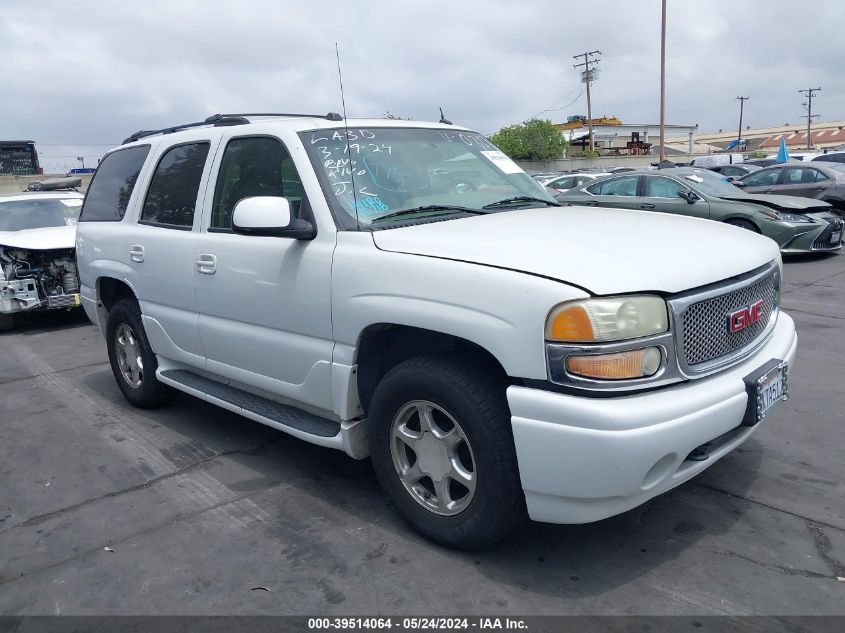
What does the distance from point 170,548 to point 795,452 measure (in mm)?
3304

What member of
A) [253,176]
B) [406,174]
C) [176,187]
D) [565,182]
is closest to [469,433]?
[406,174]

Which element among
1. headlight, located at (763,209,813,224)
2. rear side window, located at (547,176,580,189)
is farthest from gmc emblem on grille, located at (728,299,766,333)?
rear side window, located at (547,176,580,189)

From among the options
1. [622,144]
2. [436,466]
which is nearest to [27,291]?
[436,466]

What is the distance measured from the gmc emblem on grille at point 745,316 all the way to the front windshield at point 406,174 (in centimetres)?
134

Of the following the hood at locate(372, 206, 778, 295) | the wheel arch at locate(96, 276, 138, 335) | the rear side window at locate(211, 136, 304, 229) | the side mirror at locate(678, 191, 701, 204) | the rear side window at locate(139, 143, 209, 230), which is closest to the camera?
Result: the hood at locate(372, 206, 778, 295)

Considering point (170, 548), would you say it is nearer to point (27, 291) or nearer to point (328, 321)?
point (328, 321)

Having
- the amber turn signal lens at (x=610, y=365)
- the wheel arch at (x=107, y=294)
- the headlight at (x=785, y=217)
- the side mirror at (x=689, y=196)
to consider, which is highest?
the amber turn signal lens at (x=610, y=365)

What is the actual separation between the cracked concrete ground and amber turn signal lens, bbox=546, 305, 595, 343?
103 cm

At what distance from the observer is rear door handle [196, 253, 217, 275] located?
4.03m

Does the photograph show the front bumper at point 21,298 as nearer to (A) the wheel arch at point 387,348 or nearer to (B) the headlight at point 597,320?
(A) the wheel arch at point 387,348

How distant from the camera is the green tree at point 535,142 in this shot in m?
49.0

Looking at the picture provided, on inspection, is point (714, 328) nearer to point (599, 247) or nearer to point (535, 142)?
point (599, 247)

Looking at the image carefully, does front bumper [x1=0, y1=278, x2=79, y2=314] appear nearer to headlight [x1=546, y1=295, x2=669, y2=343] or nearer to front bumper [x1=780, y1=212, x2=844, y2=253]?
headlight [x1=546, y1=295, x2=669, y2=343]

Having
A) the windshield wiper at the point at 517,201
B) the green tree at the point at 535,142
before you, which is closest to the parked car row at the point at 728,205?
the windshield wiper at the point at 517,201
